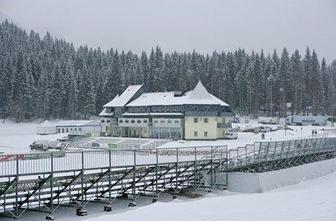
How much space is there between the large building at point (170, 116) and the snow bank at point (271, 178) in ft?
107

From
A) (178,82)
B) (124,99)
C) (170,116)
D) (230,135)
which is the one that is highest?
(178,82)

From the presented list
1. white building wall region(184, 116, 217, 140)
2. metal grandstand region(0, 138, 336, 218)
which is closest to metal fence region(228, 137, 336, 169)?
metal grandstand region(0, 138, 336, 218)

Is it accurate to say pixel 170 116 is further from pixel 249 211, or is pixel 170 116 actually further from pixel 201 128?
pixel 249 211

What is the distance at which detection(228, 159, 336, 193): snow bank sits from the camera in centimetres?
3173

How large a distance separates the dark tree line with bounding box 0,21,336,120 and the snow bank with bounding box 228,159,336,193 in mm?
70252

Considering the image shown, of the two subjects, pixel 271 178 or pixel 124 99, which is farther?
pixel 124 99

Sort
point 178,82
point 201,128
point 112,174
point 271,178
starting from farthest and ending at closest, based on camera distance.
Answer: point 178,82 → point 201,128 → point 271,178 → point 112,174

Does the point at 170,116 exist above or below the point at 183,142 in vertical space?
above

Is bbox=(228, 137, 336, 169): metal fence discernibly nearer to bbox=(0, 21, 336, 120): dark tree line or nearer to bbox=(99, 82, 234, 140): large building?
bbox=(99, 82, 234, 140): large building

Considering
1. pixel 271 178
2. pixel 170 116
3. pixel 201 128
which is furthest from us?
pixel 170 116

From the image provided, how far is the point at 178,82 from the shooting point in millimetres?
118062

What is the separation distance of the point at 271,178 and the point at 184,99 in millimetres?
45644

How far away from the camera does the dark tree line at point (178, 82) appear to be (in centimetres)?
11125

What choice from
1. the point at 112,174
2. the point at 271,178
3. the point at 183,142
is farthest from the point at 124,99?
the point at 112,174
